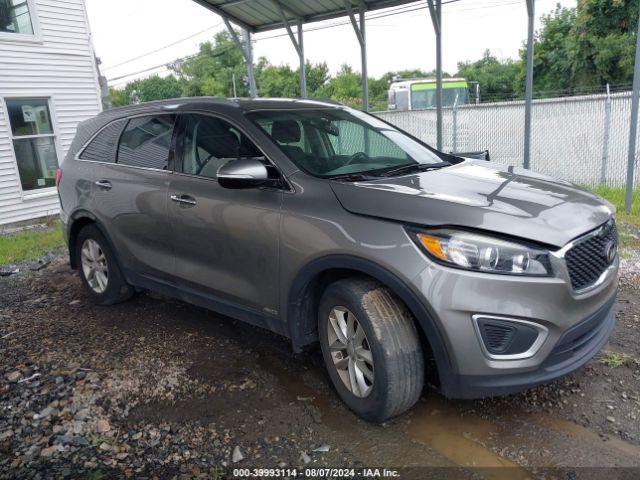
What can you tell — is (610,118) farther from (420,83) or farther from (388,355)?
(420,83)

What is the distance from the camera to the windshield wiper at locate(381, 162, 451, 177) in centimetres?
336

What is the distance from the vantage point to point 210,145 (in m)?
3.72

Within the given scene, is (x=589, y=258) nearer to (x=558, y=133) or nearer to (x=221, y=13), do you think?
(x=221, y=13)

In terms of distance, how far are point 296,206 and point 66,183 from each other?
111 inches

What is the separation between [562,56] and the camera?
24.7 meters

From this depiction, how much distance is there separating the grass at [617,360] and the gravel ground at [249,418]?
0.03m

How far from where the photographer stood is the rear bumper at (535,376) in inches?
Result: 98.7

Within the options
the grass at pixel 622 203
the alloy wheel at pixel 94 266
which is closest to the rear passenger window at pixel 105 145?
the alloy wheel at pixel 94 266

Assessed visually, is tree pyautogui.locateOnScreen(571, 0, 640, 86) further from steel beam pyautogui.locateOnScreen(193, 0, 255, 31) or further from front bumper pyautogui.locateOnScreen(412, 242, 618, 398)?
front bumper pyautogui.locateOnScreen(412, 242, 618, 398)

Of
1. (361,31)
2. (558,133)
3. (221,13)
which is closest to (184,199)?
(361,31)

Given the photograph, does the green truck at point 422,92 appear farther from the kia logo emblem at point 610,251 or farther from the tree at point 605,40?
the kia logo emblem at point 610,251

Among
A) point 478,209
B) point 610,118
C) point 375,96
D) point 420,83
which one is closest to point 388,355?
point 478,209

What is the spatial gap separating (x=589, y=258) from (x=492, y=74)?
159 ft

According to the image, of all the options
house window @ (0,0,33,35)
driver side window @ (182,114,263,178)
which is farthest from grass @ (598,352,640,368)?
house window @ (0,0,33,35)
